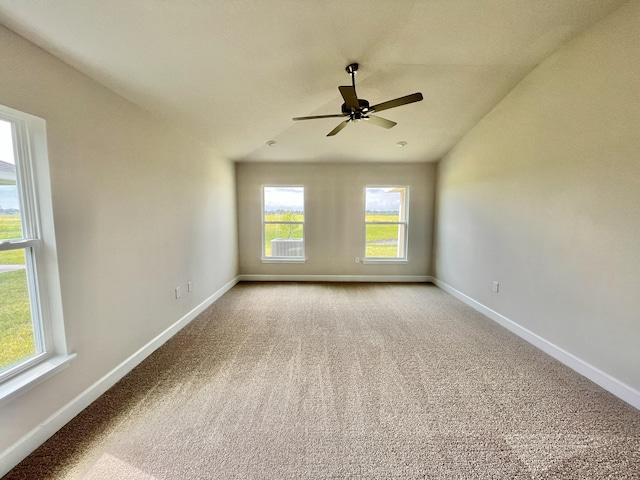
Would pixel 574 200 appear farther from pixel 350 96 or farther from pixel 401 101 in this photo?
pixel 350 96

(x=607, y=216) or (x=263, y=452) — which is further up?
(x=607, y=216)

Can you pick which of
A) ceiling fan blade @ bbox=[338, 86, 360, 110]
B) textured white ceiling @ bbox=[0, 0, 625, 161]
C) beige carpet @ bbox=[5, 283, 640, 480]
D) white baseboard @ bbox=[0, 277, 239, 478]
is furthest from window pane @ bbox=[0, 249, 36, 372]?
ceiling fan blade @ bbox=[338, 86, 360, 110]

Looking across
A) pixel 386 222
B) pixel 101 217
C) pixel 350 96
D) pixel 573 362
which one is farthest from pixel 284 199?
pixel 573 362

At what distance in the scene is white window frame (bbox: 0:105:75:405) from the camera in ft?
4.60

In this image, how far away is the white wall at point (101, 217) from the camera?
4.66 ft

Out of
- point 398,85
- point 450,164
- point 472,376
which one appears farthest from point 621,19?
point 472,376

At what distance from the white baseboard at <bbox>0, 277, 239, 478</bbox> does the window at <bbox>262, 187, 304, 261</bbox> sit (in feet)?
8.04

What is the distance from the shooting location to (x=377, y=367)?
216 cm

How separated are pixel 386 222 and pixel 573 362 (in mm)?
3175

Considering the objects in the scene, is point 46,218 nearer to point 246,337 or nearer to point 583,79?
point 246,337

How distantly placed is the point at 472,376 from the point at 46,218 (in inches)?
123

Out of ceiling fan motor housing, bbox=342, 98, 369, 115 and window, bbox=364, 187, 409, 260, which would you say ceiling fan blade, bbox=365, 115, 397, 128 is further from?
window, bbox=364, 187, 409, 260

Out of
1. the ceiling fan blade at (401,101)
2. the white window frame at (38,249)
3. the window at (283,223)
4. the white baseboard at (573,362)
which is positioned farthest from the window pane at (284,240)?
the white window frame at (38,249)

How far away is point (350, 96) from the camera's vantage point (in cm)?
210
